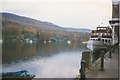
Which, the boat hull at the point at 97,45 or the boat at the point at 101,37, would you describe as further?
the boat at the point at 101,37

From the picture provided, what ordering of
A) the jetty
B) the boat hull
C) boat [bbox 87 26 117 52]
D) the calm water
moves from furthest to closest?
boat [bbox 87 26 117 52], the boat hull, the calm water, the jetty

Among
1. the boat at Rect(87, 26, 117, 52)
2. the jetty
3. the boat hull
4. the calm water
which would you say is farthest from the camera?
the boat at Rect(87, 26, 117, 52)

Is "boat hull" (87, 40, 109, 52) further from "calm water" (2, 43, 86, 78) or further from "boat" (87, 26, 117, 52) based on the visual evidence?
"calm water" (2, 43, 86, 78)

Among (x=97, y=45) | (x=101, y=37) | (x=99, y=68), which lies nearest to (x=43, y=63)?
(x=97, y=45)

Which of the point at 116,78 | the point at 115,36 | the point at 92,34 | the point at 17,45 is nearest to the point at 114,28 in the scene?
the point at 115,36

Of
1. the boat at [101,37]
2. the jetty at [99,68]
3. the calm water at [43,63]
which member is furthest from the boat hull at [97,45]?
the jetty at [99,68]

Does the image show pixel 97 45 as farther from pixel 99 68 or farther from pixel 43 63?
pixel 99 68

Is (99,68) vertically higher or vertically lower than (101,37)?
lower

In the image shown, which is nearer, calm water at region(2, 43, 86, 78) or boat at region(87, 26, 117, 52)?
calm water at region(2, 43, 86, 78)

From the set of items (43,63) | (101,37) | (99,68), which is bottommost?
(43,63)

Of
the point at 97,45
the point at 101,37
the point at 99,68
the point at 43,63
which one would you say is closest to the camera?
the point at 99,68

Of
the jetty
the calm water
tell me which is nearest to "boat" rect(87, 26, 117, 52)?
the calm water

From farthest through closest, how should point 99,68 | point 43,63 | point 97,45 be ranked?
point 97,45
point 43,63
point 99,68

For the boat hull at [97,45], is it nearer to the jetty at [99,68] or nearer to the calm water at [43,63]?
the calm water at [43,63]
